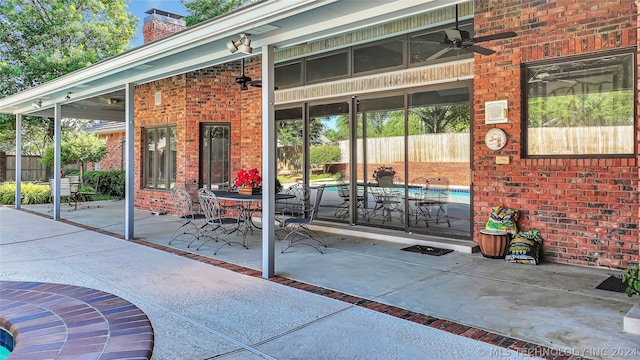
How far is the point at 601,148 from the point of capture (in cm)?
486

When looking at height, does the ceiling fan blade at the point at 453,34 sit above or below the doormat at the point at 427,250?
above

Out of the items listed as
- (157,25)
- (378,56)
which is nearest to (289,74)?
(378,56)

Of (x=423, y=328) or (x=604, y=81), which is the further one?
(x=604, y=81)

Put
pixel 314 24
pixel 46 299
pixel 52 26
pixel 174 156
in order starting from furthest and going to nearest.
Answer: pixel 52 26 → pixel 174 156 → pixel 314 24 → pixel 46 299

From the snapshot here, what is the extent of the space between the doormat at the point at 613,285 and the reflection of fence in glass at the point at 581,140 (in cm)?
144

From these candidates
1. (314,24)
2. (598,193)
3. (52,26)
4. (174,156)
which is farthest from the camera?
(52,26)

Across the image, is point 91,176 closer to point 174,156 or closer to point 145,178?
point 145,178

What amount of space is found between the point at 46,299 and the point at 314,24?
11.5ft

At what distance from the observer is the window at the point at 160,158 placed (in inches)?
391

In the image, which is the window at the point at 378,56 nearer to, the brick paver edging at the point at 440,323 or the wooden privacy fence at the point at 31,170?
the brick paver edging at the point at 440,323

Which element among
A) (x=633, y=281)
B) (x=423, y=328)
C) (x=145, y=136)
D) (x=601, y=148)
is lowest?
(x=423, y=328)

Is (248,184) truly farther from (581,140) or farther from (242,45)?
(581,140)

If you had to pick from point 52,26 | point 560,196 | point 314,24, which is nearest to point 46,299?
point 314,24

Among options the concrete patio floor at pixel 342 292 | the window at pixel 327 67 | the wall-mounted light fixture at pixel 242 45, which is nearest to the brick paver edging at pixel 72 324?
the concrete patio floor at pixel 342 292
